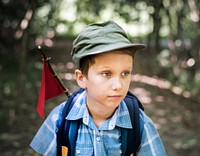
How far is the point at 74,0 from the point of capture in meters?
8.34

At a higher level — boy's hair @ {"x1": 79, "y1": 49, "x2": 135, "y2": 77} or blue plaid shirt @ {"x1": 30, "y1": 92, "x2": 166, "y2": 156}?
boy's hair @ {"x1": 79, "y1": 49, "x2": 135, "y2": 77}

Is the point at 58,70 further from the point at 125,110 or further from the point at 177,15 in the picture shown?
the point at 125,110

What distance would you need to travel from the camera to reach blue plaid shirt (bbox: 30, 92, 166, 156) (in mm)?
1697

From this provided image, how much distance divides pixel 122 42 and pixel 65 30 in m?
9.02

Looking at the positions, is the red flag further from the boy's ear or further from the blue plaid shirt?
the boy's ear

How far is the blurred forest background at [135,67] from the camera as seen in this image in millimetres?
4637

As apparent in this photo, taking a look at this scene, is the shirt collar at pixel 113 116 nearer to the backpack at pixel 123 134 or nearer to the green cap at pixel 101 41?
the backpack at pixel 123 134

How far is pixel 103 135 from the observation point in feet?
5.65

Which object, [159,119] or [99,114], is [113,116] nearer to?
[99,114]

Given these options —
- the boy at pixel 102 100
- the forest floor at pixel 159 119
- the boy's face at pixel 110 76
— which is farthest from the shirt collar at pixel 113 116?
the forest floor at pixel 159 119

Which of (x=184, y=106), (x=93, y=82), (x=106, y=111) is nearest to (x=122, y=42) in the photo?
(x=93, y=82)

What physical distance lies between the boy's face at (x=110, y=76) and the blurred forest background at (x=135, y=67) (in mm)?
2637

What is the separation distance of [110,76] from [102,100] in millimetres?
123

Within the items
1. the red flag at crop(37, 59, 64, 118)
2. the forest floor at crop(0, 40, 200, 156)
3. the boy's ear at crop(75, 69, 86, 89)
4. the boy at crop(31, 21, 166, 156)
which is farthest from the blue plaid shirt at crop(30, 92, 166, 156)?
the forest floor at crop(0, 40, 200, 156)
